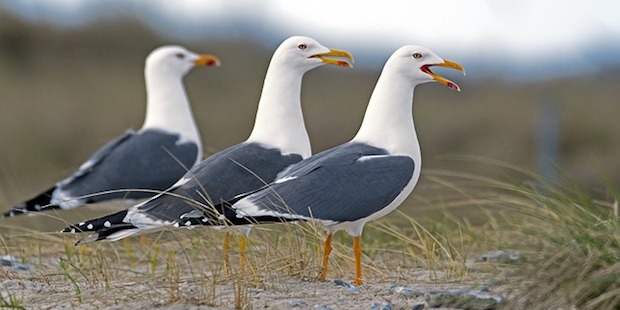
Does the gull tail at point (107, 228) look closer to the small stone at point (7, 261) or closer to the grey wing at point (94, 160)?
the small stone at point (7, 261)

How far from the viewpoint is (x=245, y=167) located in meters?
5.68

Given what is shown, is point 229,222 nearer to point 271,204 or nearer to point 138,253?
point 271,204

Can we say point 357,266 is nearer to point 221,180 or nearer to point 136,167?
point 221,180

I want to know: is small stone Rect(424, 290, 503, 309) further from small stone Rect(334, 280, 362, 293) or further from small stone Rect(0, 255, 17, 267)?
small stone Rect(0, 255, 17, 267)

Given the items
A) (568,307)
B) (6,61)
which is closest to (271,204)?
(568,307)

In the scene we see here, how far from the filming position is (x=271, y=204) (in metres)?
5.07

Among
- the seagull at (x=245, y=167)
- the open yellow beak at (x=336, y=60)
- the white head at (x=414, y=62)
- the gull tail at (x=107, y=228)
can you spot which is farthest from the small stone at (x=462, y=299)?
the open yellow beak at (x=336, y=60)

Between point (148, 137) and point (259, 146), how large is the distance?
2483 mm

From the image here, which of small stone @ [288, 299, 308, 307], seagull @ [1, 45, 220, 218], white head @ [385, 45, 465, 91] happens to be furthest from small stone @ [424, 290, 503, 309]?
seagull @ [1, 45, 220, 218]

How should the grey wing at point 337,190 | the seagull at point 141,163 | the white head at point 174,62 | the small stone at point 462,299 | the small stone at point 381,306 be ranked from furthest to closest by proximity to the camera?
the white head at point 174,62 → the seagull at point 141,163 → the grey wing at point 337,190 → the small stone at point 381,306 → the small stone at point 462,299

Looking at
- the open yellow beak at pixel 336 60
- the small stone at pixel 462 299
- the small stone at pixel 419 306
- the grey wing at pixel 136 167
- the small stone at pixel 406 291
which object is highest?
the open yellow beak at pixel 336 60

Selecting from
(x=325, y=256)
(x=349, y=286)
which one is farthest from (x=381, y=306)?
(x=325, y=256)

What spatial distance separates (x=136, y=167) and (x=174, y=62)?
133 cm

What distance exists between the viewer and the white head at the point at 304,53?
19.6 feet
